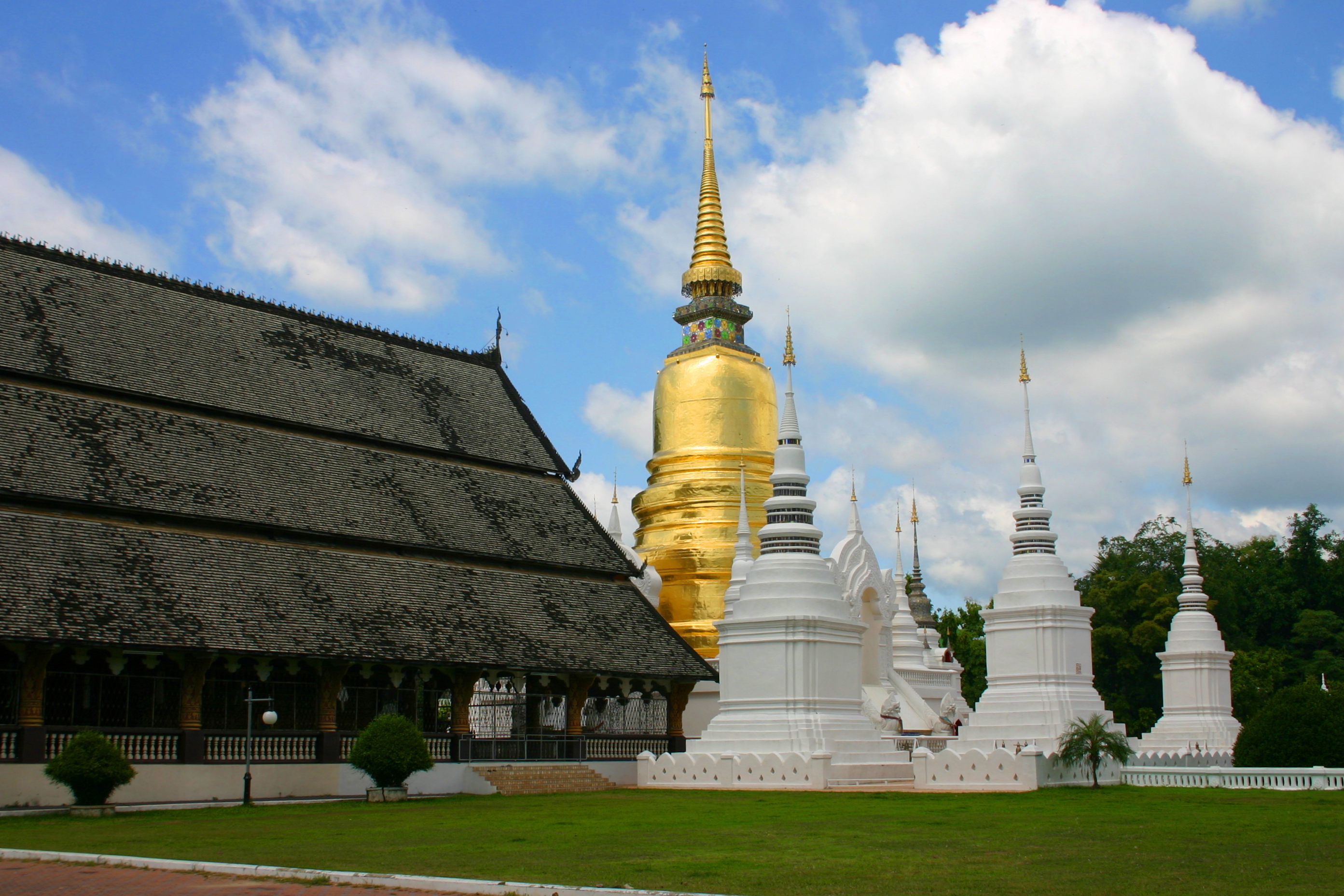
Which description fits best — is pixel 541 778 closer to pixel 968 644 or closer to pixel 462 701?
pixel 462 701

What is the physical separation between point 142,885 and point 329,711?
13.4 metres

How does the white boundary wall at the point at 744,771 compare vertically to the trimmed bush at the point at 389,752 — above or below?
below

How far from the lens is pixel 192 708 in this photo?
21.6 m

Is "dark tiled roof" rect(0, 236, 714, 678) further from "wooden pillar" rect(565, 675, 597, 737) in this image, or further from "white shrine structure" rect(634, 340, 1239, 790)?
"white shrine structure" rect(634, 340, 1239, 790)

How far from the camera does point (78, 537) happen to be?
21391 millimetres

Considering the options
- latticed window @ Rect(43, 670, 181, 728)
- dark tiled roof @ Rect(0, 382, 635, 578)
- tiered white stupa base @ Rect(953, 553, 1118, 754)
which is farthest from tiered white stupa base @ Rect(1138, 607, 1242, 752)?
latticed window @ Rect(43, 670, 181, 728)

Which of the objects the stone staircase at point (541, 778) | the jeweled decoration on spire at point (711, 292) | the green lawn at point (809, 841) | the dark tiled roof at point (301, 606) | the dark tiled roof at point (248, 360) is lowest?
the stone staircase at point (541, 778)

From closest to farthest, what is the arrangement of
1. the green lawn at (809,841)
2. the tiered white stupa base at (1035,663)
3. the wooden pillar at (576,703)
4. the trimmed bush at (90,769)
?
the green lawn at (809,841)
the trimmed bush at (90,769)
the tiered white stupa base at (1035,663)
the wooden pillar at (576,703)

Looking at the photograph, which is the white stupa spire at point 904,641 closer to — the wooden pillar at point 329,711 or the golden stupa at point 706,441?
the golden stupa at point 706,441

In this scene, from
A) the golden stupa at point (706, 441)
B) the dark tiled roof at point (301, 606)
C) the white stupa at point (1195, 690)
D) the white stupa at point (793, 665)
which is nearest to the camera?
the dark tiled roof at point (301, 606)

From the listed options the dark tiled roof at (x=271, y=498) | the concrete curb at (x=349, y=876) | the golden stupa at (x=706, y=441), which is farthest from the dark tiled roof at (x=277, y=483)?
the concrete curb at (x=349, y=876)

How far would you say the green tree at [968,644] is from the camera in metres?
64.7

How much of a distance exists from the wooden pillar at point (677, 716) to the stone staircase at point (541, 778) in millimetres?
3177

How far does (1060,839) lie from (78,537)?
1580cm
